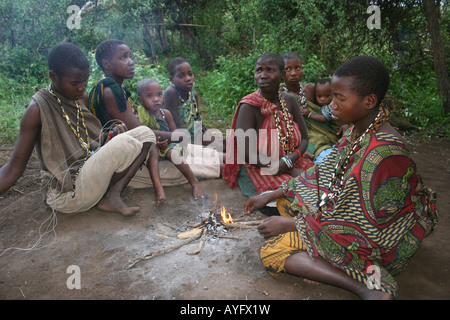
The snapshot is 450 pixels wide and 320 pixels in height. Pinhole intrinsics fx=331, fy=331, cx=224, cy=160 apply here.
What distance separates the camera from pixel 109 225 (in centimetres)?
298

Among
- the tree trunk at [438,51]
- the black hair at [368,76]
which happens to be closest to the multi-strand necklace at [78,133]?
the black hair at [368,76]

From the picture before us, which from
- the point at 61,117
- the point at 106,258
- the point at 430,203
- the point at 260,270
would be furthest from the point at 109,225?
the point at 430,203

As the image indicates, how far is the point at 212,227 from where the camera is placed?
294 centimetres

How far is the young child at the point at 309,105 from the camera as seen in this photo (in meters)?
4.28

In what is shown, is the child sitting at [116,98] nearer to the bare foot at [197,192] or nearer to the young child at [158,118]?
the young child at [158,118]

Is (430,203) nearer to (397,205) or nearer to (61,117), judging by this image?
(397,205)

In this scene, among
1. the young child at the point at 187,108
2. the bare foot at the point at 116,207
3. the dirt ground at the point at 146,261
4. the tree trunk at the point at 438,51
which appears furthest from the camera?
the tree trunk at the point at 438,51

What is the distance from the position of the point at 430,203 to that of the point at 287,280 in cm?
106

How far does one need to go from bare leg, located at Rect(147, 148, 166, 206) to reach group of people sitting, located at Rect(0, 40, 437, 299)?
1cm

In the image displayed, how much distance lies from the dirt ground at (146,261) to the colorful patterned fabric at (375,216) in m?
0.28

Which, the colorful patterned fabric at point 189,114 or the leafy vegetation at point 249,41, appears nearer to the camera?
the colorful patterned fabric at point 189,114

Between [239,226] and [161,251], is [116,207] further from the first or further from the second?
[239,226]

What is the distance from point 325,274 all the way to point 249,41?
809cm

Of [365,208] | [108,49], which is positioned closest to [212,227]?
[365,208]
